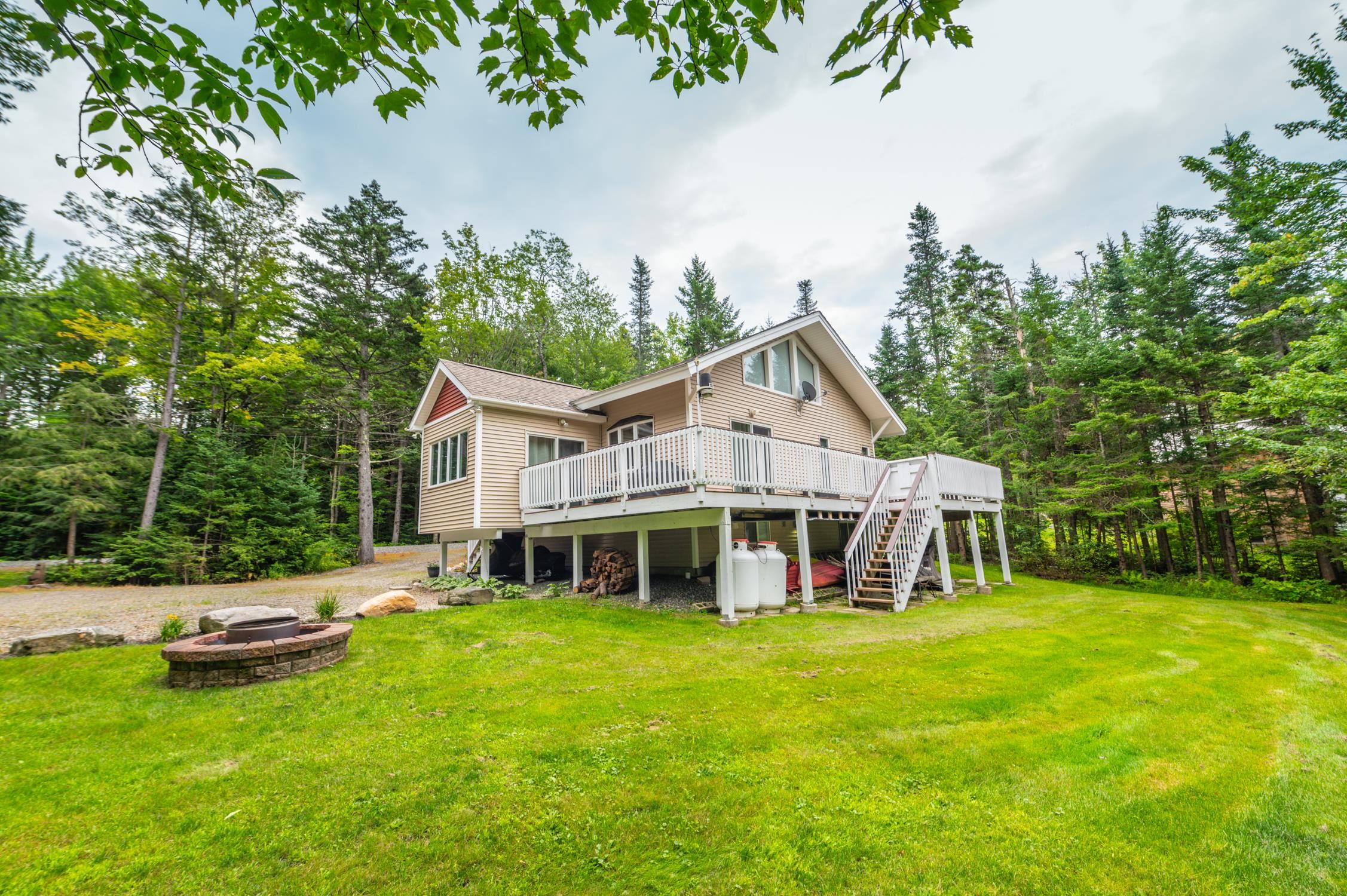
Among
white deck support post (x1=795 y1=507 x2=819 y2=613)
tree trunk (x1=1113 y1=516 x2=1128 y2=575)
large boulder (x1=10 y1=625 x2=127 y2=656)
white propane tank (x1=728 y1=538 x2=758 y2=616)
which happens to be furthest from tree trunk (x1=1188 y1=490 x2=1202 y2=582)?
large boulder (x1=10 y1=625 x2=127 y2=656)

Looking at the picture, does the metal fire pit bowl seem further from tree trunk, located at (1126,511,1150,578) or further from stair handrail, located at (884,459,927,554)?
tree trunk, located at (1126,511,1150,578)

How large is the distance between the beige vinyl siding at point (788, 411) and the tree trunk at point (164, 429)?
15.5 metres

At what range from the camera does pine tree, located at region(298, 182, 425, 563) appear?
20531 millimetres

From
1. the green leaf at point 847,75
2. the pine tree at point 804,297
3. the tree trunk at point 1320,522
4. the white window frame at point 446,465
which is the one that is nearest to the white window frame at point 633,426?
the white window frame at point 446,465

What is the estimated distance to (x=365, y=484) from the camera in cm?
2028

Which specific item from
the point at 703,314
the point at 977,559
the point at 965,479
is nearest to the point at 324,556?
the point at 965,479

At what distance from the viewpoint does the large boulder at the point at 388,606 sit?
27.4ft

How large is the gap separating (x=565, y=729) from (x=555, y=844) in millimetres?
1523

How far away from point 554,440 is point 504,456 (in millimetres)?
1517

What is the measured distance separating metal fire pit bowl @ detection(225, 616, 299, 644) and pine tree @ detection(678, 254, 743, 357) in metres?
28.1

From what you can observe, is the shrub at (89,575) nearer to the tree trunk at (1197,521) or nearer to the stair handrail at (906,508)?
the stair handrail at (906,508)

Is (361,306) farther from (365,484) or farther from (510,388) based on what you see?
(510,388)

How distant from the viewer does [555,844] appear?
2.53 m

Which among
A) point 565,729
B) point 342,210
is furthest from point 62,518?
point 565,729
